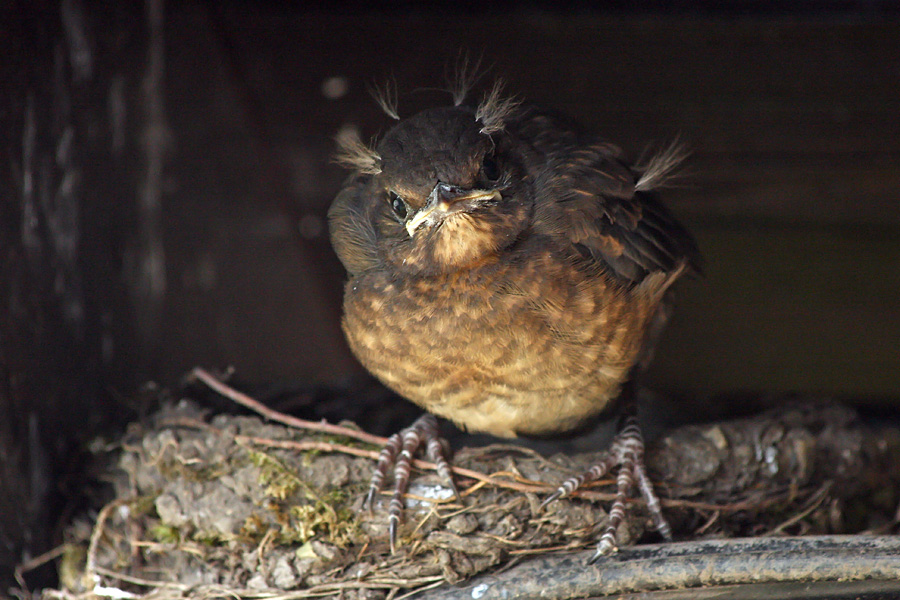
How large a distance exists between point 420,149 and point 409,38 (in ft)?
4.19

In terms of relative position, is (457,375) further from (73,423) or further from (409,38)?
(409,38)

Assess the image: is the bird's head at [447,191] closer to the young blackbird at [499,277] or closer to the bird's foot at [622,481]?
the young blackbird at [499,277]

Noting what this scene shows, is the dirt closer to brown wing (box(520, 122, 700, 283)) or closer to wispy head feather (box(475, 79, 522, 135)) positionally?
brown wing (box(520, 122, 700, 283))

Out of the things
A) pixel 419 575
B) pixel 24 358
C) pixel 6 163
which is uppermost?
pixel 6 163

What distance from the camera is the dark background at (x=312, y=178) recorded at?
7.66 feet

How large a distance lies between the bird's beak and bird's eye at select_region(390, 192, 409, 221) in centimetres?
8

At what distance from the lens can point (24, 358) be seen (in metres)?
2.21

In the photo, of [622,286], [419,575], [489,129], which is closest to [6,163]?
[489,129]

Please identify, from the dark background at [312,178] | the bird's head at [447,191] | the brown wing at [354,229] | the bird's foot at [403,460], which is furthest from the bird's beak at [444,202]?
the dark background at [312,178]

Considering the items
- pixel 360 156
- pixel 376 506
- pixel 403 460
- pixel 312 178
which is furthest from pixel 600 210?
pixel 312 178

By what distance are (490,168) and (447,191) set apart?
8.4 inches

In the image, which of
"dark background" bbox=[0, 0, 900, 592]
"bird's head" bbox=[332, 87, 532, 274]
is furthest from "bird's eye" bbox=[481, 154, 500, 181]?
"dark background" bbox=[0, 0, 900, 592]

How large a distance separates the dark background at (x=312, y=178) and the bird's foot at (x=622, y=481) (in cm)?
88

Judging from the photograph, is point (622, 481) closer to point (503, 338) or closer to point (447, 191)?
point (503, 338)
